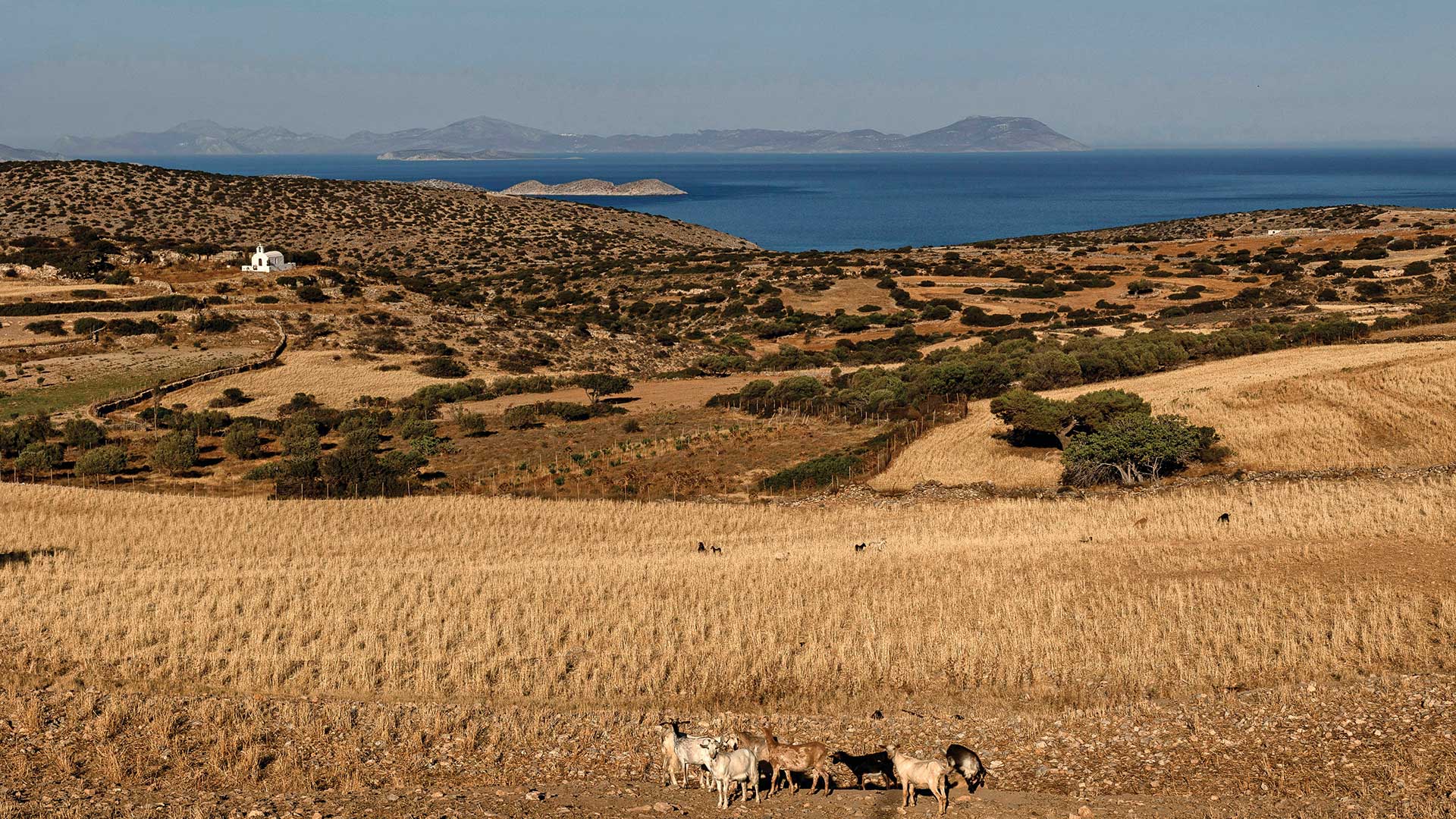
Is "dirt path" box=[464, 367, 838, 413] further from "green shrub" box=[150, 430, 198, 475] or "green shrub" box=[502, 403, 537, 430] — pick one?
"green shrub" box=[150, 430, 198, 475]

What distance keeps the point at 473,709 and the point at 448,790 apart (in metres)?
2.40

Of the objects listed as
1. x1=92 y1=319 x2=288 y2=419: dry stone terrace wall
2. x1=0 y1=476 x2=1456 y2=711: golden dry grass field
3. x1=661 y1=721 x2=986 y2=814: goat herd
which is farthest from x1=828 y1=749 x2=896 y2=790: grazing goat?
x1=92 y1=319 x2=288 y2=419: dry stone terrace wall

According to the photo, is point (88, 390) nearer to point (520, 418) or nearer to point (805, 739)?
point (520, 418)

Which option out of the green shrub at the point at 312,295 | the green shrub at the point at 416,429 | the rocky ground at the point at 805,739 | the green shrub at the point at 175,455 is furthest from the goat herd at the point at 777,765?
the green shrub at the point at 312,295

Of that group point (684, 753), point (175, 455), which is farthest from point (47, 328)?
point (684, 753)

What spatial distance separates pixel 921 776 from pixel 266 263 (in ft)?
253

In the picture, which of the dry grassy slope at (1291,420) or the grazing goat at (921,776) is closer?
the grazing goat at (921,776)

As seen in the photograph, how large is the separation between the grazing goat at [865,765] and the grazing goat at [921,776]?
2.20 ft

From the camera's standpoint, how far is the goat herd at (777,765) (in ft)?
33.3

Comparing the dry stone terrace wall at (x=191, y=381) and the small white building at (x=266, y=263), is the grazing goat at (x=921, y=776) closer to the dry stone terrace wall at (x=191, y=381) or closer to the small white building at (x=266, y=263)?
the dry stone terrace wall at (x=191, y=381)

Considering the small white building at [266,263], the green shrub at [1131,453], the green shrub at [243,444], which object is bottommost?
the green shrub at [243,444]

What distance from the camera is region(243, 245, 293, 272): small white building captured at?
77.5 m

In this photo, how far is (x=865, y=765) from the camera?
1123 cm

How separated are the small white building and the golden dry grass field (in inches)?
2102
